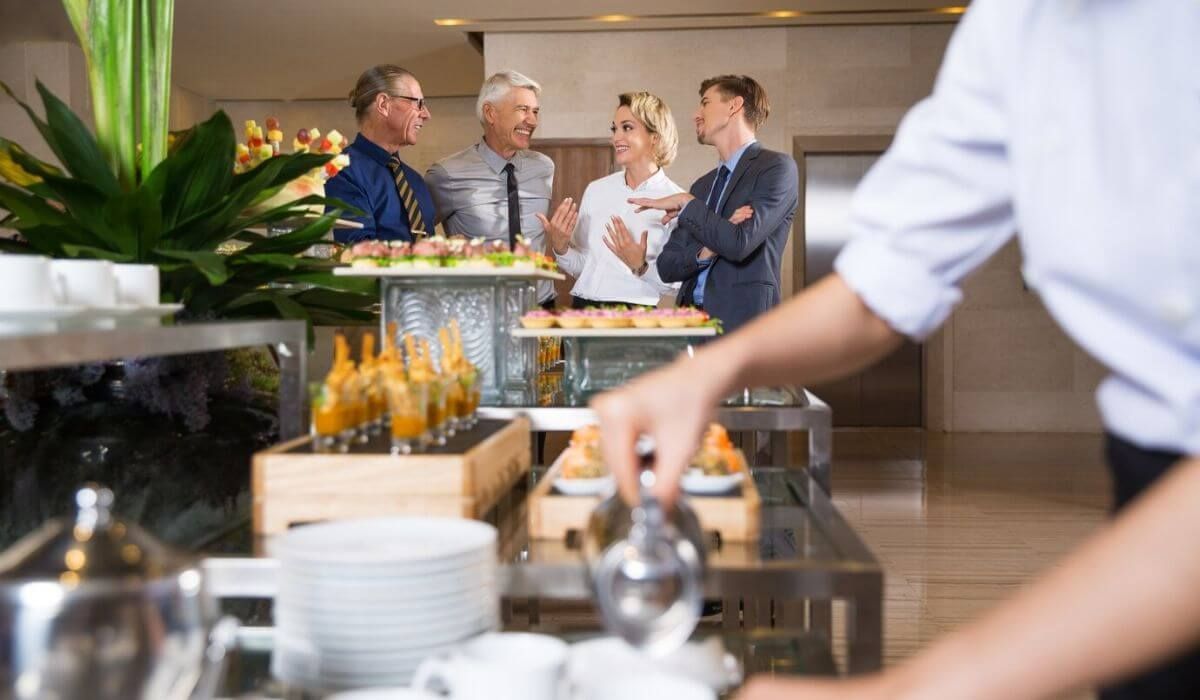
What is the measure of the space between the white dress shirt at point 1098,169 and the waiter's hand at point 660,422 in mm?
215

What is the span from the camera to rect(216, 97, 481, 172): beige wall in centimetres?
1180

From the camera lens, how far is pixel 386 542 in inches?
45.3

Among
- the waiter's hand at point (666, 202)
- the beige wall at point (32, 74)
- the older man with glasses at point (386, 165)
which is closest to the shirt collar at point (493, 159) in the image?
the older man with glasses at point (386, 165)

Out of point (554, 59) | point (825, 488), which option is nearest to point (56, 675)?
point (825, 488)

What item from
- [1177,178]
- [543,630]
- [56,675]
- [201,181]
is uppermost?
[201,181]

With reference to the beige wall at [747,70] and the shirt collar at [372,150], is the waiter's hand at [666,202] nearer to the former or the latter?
the shirt collar at [372,150]

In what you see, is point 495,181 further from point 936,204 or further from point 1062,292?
point 1062,292

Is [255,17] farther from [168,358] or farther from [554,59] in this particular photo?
[168,358]

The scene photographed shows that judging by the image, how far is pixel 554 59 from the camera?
28.6ft

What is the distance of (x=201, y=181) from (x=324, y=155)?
261 mm

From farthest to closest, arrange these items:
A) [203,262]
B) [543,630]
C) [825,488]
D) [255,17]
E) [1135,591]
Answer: [255,17] < [203,262] < [825,488] < [543,630] < [1135,591]

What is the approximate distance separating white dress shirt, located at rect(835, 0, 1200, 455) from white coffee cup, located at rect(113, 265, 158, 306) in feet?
3.63

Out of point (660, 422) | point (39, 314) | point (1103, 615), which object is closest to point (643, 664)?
point (660, 422)

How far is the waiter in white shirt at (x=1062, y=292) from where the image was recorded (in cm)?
58
